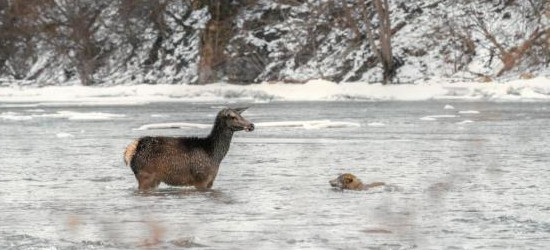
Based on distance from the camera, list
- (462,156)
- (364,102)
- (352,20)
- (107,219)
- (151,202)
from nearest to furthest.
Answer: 1. (107,219)
2. (151,202)
3. (462,156)
4. (364,102)
5. (352,20)

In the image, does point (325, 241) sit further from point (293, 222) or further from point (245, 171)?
point (245, 171)

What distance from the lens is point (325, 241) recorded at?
9.50 metres

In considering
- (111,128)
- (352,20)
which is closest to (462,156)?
(111,128)

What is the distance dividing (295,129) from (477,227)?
47.2ft

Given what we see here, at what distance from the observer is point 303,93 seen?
40875mm

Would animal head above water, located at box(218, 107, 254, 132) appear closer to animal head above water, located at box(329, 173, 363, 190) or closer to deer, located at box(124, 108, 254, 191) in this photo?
deer, located at box(124, 108, 254, 191)

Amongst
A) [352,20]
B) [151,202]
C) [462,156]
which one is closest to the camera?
[151,202]

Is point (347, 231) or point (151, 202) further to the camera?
point (151, 202)

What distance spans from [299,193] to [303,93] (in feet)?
91.4

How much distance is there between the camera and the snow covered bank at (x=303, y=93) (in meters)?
38.6

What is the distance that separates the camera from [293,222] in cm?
1067

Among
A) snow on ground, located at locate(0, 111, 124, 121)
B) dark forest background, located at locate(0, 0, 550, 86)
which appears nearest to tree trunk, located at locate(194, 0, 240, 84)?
dark forest background, located at locate(0, 0, 550, 86)

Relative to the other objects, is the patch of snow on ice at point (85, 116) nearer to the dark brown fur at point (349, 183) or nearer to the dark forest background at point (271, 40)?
the dark brown fur at point (349, 183)

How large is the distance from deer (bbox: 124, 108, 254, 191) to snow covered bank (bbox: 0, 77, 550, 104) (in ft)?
77.8
